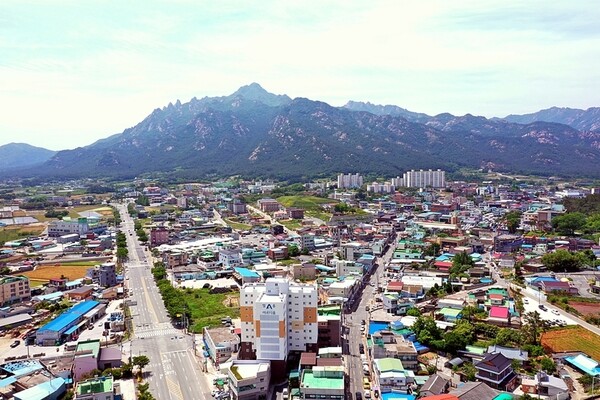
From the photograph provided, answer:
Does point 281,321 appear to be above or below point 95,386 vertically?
above

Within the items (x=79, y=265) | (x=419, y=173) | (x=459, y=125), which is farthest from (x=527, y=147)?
(x=79, y=265)

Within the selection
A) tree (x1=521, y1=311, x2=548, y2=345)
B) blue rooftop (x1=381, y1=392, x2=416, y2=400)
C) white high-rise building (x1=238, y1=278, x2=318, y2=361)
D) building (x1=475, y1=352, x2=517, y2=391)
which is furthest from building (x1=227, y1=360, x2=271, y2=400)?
tree (x1=521, y1=311, x2=548, y2=345)

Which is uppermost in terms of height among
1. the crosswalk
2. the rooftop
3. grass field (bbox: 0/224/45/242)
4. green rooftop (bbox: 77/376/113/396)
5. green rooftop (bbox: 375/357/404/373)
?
green rooftop (bbox: 77/376/113/396)

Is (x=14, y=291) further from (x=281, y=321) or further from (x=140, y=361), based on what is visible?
(x=281, y=321)

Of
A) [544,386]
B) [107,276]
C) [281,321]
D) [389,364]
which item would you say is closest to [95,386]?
[281,321]

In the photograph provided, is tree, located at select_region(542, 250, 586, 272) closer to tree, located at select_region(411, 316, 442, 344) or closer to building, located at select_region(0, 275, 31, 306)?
tree, located at select_region(411, 316, 442, 344)

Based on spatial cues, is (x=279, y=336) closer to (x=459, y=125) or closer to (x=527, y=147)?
(x=527, y=147)
